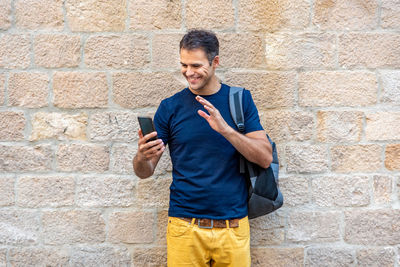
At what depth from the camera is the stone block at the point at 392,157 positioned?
306 cm

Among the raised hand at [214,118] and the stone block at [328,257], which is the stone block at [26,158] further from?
the stone block at [328,257]

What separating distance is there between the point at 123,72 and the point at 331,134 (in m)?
1.70

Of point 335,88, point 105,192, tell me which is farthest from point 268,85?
point 105,192

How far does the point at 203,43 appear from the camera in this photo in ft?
7.69

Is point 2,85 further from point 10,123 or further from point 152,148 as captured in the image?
point 152,148

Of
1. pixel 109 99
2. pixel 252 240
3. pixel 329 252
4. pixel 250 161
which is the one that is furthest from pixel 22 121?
pixel 329 252

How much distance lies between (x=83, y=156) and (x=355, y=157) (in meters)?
2.14

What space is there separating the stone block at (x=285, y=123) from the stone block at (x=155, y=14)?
100cm

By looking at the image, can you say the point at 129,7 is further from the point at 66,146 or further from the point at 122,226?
the point at 122,226

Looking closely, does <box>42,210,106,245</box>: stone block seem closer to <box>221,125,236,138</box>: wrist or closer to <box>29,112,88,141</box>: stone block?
<box>29,112,88,141</box>: stone block

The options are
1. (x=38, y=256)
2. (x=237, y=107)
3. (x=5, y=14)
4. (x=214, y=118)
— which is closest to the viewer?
(x=214, y=118)

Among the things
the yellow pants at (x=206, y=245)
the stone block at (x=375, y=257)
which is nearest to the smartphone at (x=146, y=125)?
the yellow pants at (x=206, y=245)

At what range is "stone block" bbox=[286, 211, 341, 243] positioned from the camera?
3070 mm

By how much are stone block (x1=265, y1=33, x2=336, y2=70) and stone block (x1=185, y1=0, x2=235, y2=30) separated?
1.14 ft
